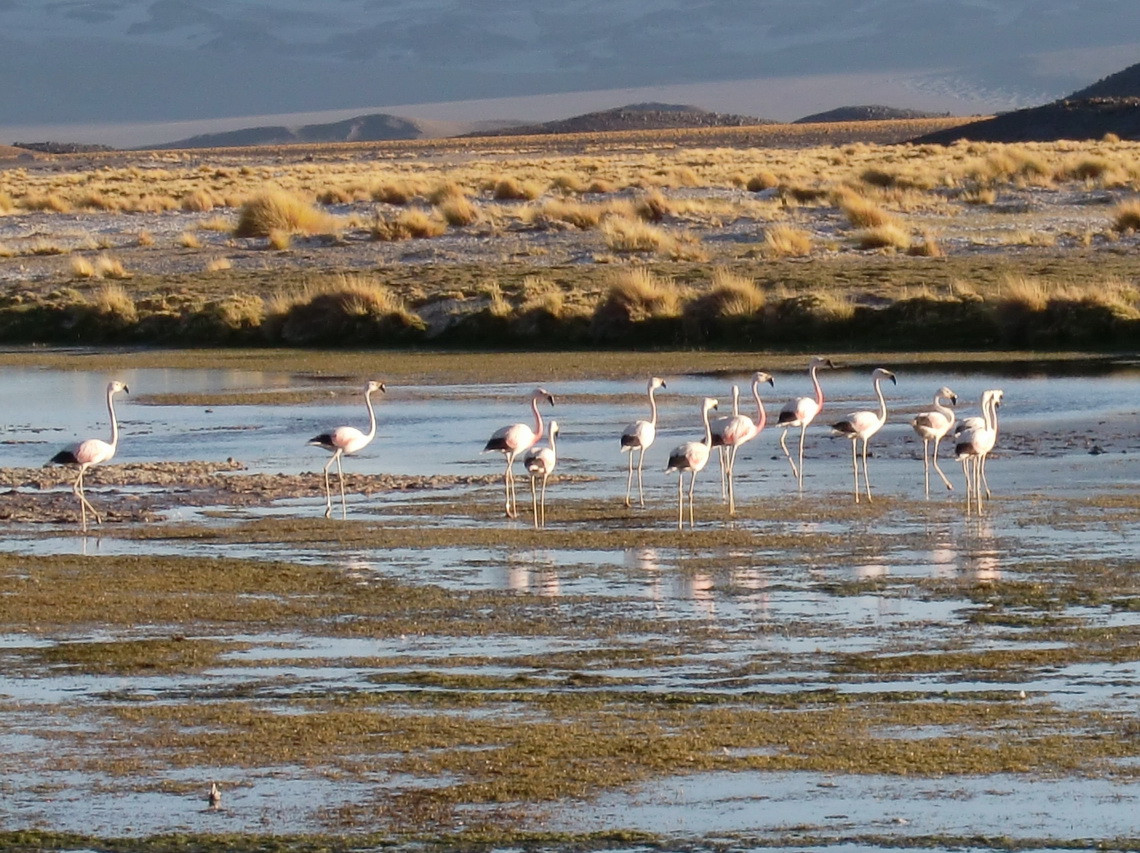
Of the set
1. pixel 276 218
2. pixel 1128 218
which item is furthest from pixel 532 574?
pixel 276 218

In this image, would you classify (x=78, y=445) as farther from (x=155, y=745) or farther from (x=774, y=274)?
(x=774, y=274)

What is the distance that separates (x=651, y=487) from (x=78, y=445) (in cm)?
471

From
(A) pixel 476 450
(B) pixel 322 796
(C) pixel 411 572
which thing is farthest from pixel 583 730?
(A) pixel 476 450

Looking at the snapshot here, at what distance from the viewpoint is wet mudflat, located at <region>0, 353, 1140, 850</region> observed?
7426 mm

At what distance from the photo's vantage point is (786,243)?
41656 millimetres

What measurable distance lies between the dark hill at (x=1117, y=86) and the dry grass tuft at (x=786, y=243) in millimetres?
105820

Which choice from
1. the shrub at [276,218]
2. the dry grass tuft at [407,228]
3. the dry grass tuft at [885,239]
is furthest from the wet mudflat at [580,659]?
the shrub at [276,218]

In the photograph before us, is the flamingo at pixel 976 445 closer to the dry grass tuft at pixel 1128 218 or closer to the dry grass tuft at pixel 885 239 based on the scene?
the dry grass tuft at pixel 885 239

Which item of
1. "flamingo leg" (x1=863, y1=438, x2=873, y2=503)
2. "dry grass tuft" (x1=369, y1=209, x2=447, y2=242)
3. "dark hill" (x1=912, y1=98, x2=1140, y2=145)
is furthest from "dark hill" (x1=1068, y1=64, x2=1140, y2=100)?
"flamingo leg" (x1=863, y1=438, x2=873, y2=503)

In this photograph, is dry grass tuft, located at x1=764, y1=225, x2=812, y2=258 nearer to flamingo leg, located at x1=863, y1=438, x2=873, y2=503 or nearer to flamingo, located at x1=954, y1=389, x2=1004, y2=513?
flamingo leg, located at x1=863, y1=438, x2=873, y2=503

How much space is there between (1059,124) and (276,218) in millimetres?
71492

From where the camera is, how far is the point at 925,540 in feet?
46.0

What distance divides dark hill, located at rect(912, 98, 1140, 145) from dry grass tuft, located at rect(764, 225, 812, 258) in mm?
61627

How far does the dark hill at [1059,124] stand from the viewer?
107 meters
